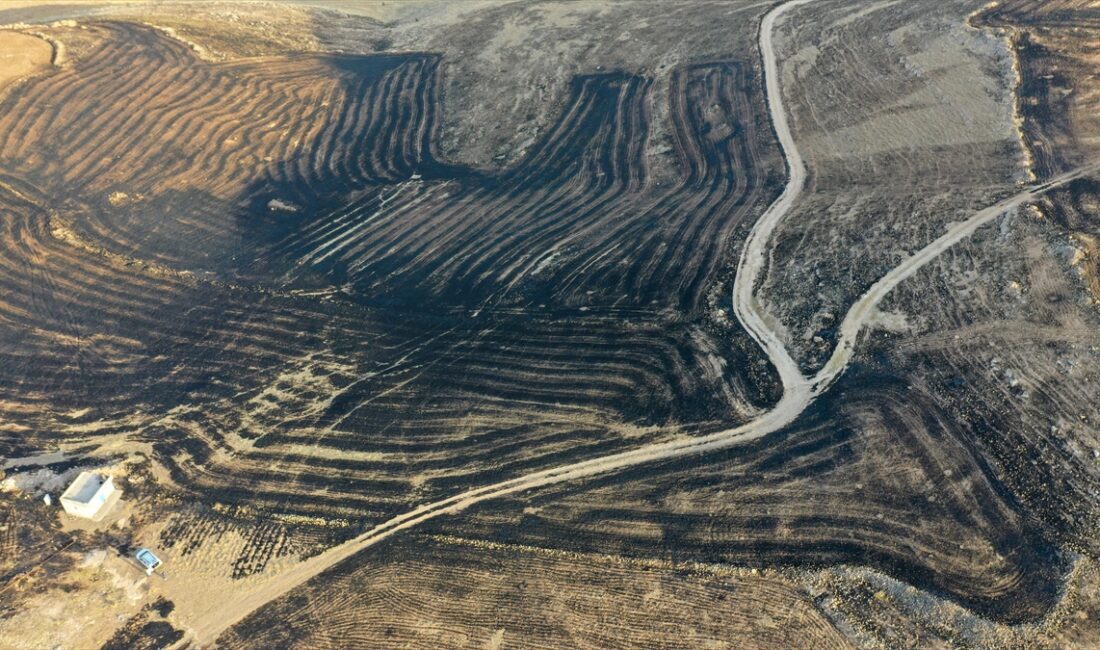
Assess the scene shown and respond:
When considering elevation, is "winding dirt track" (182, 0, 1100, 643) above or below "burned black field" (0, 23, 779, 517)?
below

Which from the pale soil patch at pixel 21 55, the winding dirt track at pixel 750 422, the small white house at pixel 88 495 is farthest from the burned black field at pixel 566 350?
the pale soil patch at pixel 21 55

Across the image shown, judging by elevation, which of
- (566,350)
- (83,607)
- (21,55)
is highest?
(21,55)

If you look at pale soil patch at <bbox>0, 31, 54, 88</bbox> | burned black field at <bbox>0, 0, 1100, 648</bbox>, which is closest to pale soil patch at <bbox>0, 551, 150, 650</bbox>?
burned black field at <bbox>0, 0, 1100, 648</bbox>

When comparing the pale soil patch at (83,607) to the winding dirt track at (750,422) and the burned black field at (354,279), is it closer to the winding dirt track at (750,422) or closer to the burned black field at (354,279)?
the winding dirt track at (750,422)

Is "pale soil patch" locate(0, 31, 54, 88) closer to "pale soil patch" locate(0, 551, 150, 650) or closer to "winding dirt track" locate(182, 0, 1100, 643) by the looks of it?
"pale soil patch" locate(0, 551, 150, 650)

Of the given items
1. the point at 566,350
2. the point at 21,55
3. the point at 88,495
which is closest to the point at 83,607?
the point at 88,495

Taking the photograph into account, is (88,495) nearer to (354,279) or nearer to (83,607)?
(83,607)

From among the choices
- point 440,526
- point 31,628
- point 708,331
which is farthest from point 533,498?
point 31,628
